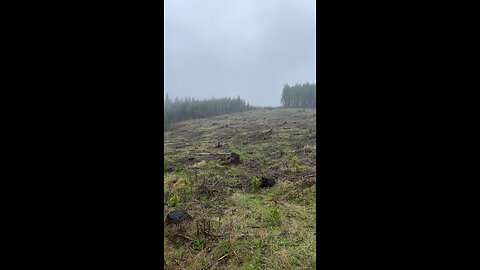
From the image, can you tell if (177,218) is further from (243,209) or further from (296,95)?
(296,95)

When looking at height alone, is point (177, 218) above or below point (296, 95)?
below

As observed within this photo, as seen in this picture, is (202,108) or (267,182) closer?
(267,182)

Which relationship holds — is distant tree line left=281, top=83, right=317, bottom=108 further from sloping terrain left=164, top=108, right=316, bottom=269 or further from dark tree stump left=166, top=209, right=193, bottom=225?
dark tree stump left=166, top=209, right=193, bottom=225

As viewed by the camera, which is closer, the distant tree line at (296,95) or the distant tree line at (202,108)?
the distant tree line at (202,108)

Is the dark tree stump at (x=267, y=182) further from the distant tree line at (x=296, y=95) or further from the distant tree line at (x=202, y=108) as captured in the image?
the distant tree line at (x=296, y=95)

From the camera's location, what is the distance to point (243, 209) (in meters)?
4.46

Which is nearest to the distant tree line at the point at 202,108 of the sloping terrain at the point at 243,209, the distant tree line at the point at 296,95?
the distant tree line at the point at 296,95

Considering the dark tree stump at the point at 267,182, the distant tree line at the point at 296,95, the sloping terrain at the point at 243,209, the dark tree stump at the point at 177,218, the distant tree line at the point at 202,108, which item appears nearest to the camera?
the sloping terrain at the point at 243,209

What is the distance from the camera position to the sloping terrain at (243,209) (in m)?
2.98

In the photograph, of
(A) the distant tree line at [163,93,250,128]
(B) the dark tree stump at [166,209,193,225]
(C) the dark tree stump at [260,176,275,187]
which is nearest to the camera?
(B) the dark tree stump at [166,209,193,225]

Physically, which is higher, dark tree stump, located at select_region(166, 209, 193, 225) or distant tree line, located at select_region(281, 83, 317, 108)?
distant tree line, located at select_region(281, 83, 317, 108)

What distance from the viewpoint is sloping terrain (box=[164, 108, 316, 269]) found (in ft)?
9.77

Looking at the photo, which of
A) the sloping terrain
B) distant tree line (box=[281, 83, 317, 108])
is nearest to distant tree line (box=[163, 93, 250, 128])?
distant tree line (box=[281, 83, 317, 108])

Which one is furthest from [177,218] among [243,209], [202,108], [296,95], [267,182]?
[296,95]
